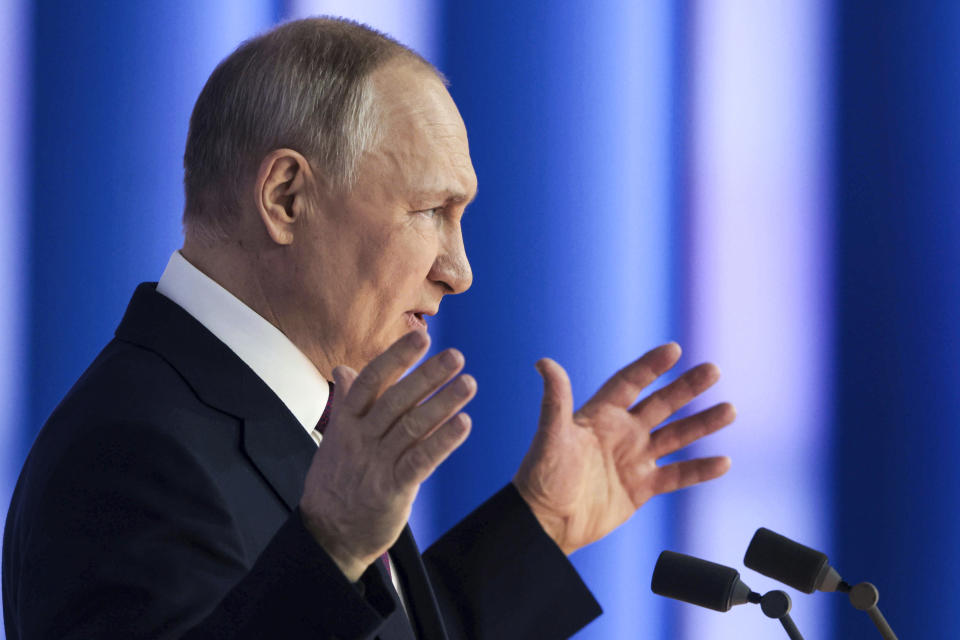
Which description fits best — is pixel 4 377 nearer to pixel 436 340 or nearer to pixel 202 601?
pixel 436 340

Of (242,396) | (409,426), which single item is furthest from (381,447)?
(242,396)

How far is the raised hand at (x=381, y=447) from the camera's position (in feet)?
2.52

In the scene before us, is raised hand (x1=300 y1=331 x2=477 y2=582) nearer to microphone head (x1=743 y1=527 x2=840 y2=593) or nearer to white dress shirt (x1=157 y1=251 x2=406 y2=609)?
white dress shirt (x1=157 y1=251 x2=406 y2=609)

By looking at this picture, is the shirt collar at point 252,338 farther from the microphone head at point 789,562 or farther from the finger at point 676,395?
the microphone head at point 789,562

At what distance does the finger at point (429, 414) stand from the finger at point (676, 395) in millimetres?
478

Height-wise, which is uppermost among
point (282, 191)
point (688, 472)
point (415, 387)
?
point (282, 191)

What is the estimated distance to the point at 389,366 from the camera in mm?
788

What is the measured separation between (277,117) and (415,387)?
1.90 ft

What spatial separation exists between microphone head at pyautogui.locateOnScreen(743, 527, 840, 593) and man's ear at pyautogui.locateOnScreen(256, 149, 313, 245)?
61 centimetres

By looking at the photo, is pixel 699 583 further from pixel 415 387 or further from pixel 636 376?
pixel 415 387

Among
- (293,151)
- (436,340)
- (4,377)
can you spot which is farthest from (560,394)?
(4,377)

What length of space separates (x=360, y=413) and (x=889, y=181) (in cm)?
169

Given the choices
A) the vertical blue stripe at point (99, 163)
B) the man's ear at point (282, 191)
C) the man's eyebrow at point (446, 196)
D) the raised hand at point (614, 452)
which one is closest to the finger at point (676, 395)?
the raised hand at point (614, 452)

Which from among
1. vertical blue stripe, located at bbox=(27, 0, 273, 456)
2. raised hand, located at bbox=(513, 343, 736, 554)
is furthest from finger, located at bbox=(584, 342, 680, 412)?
vertical blue stripe, located at bbox=(27, 0, 273, 456)
